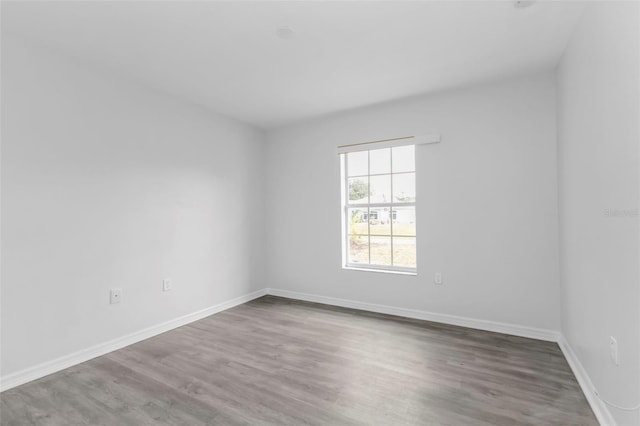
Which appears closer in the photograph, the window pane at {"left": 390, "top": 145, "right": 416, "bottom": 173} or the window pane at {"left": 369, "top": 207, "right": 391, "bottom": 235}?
the window pane at {"left": 390, "top": 145, "right": 416, "bottom": 173}

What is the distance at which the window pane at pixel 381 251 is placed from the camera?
3803 millimetres

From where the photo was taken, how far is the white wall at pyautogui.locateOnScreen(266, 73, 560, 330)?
9.44 ft

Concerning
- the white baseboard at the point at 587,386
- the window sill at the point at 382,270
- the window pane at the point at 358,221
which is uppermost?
the window pane at the point at 358,221

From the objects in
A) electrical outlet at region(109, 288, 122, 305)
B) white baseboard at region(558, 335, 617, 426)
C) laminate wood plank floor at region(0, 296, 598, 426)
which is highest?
electrical outlet at region(109, 288, 122, 305)

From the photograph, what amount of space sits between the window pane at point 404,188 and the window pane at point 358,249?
2.22 ft

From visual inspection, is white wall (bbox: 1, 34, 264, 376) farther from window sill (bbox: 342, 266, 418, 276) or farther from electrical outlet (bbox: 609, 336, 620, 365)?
electrical outlet (bbox: 609, 336, 620, 365)

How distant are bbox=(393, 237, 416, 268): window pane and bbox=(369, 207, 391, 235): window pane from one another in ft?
0.59

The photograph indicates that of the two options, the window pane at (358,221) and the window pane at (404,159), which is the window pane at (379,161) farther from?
the window pane at (358,221)

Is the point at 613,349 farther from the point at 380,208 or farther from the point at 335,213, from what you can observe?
the point at 335,213

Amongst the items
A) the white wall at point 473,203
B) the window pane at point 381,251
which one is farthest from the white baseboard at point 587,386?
the window pane at point 381,251

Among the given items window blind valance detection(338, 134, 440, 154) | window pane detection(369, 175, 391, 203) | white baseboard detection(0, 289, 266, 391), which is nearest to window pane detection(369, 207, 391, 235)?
window pane detection(369, 175, 391, 203)

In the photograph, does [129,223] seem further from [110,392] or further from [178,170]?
[110,392]

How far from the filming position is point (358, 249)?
13.4ft

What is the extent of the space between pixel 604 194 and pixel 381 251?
2381 mm
